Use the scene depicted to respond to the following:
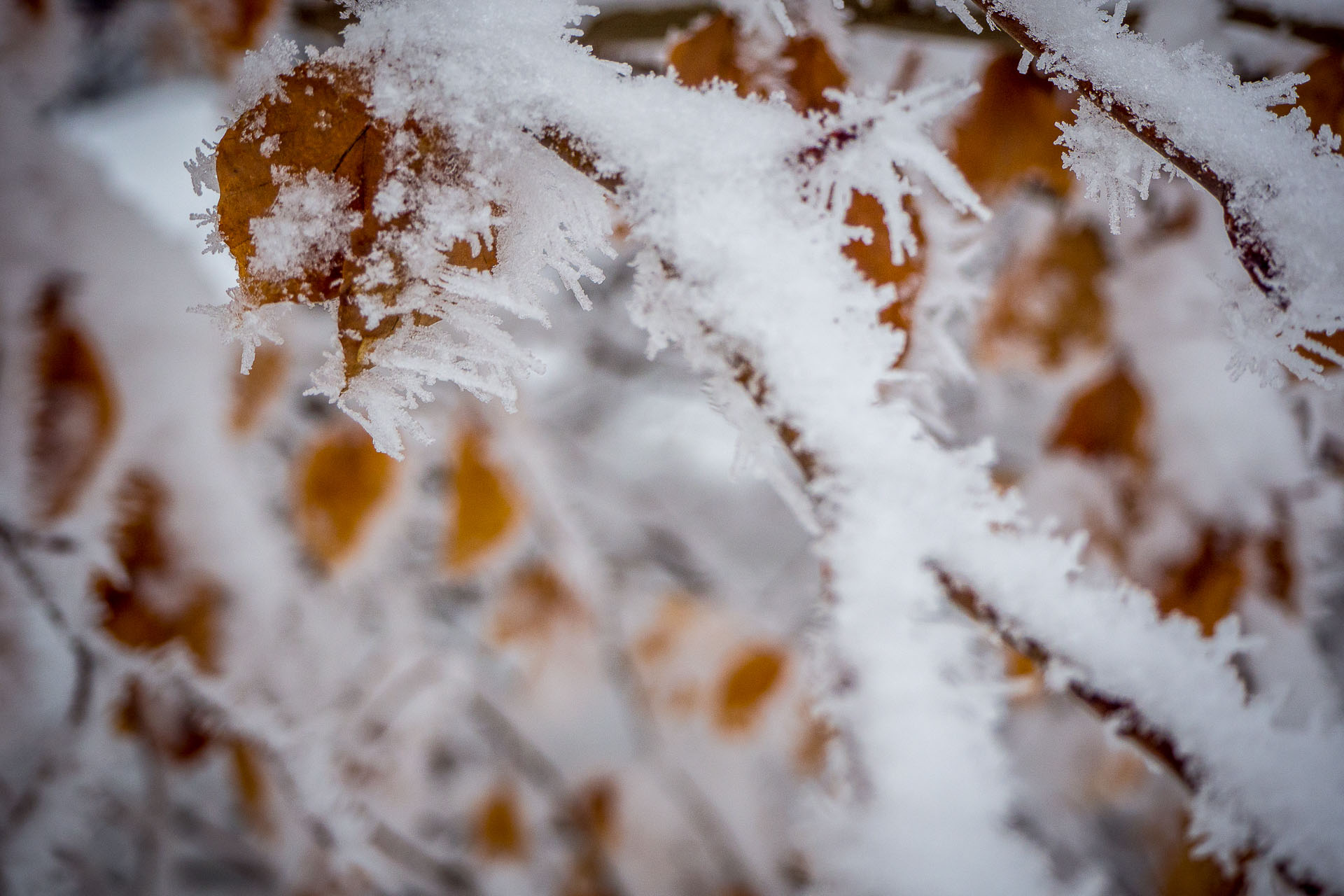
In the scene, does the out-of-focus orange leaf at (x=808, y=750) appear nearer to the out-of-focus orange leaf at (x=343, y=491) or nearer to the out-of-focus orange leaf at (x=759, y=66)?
the out-of-focus orange leaf at (x=343, y=491)

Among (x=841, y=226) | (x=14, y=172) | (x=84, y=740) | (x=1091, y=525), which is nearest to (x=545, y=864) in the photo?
(x=84, y=740)

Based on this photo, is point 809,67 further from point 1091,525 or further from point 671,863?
point 671,863

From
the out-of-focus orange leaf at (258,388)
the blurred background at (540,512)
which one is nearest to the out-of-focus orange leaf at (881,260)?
the blurred background at (540,512)

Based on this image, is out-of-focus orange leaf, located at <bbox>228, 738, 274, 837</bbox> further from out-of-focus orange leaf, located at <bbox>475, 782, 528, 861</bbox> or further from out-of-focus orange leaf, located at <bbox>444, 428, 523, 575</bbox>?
out-of-focus orange leaf, located at <bbox>475, 782, 528, 861</bbox>

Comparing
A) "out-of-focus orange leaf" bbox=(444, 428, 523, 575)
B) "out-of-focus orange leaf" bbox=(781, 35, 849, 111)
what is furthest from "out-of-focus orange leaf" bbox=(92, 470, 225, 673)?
"out-of-focus orange leaf" bbox=(781, 35, 849, 111)

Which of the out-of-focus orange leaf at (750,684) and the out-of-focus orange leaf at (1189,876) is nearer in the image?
the out-of-focus orange leaf at (1189,876)
